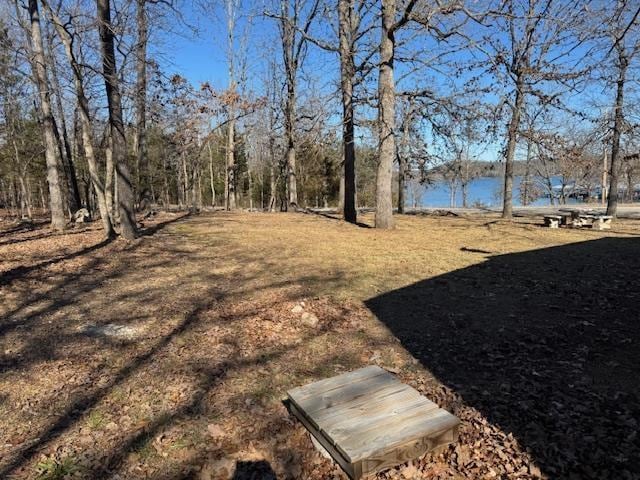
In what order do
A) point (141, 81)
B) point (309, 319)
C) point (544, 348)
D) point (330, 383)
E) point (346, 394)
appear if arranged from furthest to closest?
point (141, 81) → point (309, 319) → point (544, 348) → point (330, 383) → point (346, 394)

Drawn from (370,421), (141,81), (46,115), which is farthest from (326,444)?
(141,81)

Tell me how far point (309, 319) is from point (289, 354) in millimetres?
847

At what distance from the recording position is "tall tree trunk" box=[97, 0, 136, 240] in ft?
28.5

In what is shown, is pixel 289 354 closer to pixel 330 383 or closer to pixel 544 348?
pixel 330 383

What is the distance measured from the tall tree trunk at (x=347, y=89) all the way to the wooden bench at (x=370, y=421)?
9.65m

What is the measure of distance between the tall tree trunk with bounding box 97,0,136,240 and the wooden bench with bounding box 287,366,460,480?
7.48 m

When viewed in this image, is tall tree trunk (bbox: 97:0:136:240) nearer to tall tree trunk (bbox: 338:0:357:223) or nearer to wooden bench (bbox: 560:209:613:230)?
tall tree trunk (bbox: 338:0:357:223)

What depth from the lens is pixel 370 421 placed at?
269 cm

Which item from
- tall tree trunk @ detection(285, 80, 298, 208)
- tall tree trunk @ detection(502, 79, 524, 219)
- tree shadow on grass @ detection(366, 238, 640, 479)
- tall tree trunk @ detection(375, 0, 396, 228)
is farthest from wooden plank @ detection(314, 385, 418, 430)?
tall tree trunk @ detection(285, 80, 298, 208)

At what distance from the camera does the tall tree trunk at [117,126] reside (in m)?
8.67

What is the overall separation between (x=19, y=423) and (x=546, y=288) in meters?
6.17

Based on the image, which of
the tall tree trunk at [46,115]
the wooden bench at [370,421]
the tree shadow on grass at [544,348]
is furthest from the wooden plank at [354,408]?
the tall tree trunk at [46,115]

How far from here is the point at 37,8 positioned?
10.1 meters

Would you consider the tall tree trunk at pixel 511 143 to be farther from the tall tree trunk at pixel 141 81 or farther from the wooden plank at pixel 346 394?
the wooden plank at pixel 346 394
